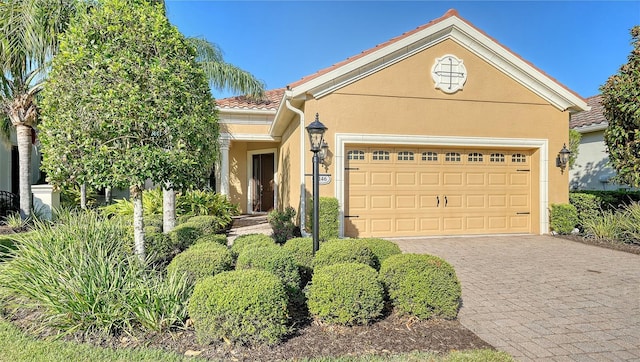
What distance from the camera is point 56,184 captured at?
4.57 meters

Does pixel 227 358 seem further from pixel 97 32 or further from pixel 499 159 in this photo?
pixel 499 159

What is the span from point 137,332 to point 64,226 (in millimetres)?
2241

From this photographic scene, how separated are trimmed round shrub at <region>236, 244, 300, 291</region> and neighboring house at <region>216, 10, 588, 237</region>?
3.90 metres

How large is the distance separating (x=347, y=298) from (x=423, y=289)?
0.87m

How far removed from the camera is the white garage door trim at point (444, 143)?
26.5ft

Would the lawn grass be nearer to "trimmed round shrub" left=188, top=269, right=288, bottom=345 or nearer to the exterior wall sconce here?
"trimmed round shrub" left=188, top=269, right=288, bottom=345

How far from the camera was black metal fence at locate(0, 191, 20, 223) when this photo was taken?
11289mm

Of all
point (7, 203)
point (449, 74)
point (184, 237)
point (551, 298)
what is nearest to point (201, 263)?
point (184, 237)

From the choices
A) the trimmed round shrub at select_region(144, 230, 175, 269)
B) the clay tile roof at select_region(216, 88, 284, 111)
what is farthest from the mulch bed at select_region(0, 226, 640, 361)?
the clay tile roof at select_region(216, 88, 284, 111)

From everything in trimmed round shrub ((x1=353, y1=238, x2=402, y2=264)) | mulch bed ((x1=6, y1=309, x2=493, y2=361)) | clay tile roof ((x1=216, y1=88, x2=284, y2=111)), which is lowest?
mulch bed ((x1=6, y1=309, x2=493, y2=361))

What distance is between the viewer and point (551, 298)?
452 cm

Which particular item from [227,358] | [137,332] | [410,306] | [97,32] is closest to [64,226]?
[137,332]

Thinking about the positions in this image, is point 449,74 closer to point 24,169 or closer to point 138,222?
point 138,222

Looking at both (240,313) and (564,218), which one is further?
(564,218)
